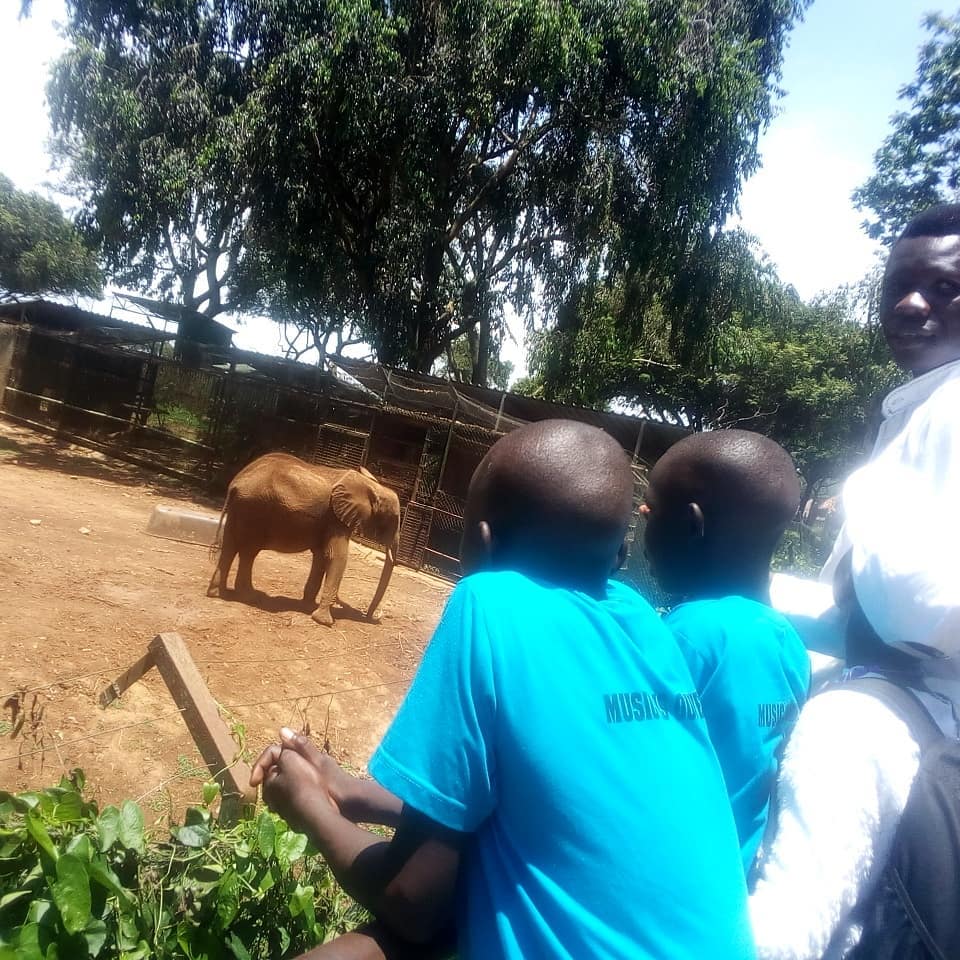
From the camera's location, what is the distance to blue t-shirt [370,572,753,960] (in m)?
0.99

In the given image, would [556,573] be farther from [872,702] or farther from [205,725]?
[205,725]

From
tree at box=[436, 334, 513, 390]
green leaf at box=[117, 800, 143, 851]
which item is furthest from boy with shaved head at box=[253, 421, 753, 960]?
tree at box=[436, 334, 513, 390]

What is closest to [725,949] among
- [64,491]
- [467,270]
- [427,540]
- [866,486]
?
[866,486]

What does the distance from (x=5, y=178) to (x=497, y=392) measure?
3116cm

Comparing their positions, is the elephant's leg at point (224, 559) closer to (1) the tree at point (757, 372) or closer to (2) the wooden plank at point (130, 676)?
(2) the wooden plank at point (130, 676)

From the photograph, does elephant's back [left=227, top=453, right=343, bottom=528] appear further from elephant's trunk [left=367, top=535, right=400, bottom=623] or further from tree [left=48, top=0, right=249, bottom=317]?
tree [left=48, top=0, right=249, bottom=317]

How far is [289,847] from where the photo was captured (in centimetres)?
179

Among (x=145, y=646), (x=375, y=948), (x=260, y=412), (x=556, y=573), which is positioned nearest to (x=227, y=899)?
(x=375, y=948)

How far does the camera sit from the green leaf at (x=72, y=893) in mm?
1448

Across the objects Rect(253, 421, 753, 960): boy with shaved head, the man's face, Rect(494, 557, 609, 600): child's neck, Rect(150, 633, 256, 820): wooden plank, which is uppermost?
the man's face

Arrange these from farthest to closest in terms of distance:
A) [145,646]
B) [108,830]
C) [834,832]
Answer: [145,646], [108,830], [834,832]

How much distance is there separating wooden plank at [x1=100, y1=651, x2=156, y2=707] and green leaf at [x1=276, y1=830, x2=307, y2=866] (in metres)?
0.73

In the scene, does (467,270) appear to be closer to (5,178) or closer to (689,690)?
(689,690)

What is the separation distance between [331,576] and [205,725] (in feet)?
17.9
